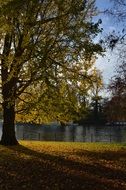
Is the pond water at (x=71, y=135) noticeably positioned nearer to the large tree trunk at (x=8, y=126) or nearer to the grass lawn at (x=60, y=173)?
the large tree trunk at (x=8, y=126)

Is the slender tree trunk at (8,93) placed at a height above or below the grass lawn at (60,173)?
above

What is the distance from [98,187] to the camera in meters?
16.3

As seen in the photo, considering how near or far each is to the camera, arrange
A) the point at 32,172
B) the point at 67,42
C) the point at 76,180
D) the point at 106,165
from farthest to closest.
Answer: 1. the point at 67,42
2. the point at 106,165
3. the point at 32,172
4. the point at 76,180

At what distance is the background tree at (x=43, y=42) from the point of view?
3092 cm

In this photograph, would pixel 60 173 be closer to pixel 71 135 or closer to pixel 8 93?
pixel 8 93

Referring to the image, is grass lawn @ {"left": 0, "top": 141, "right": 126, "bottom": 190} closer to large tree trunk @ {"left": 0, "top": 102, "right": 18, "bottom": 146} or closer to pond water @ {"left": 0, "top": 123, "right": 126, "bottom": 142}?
large tree trunk @ {"left": 0, "top": 102, "right": 18, "bottom": 146}

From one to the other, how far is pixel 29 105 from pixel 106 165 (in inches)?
525

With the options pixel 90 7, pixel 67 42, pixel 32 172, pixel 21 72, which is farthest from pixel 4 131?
pixel 32 172

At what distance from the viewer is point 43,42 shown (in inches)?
1251

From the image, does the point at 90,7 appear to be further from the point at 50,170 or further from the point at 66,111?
the point at 50,170

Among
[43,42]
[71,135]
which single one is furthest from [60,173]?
[71,135]

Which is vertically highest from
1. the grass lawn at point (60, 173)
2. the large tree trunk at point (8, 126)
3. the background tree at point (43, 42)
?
the background tree at point (43, 42)

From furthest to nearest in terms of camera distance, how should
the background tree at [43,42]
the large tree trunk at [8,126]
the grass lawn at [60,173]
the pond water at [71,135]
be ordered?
the pond water at [71,135], the large tree trunk at [8,126], the background tree at [43,42], the grass lawn at [60,173]

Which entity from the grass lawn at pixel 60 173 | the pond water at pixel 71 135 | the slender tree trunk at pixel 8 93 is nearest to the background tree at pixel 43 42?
the slender tree trunk at pixel 8 93
